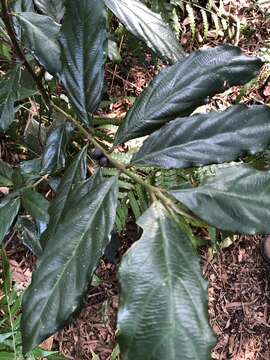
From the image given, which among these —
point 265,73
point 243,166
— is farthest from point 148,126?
point 265,73

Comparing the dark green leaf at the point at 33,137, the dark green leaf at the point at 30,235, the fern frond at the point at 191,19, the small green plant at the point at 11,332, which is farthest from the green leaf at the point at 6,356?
the fern frond at the point at 191,19

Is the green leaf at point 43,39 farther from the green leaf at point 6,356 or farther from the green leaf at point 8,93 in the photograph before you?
the green leaf at point 6,356

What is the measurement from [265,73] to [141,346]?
180 centimetres

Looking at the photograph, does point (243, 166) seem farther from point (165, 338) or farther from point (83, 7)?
point (83, 7)

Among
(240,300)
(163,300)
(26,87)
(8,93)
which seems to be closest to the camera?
(163,300)

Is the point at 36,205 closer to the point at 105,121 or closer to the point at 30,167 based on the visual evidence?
the point at 30,167

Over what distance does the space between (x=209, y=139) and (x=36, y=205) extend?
557 millimetres

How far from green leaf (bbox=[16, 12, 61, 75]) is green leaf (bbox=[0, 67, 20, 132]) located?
12cm

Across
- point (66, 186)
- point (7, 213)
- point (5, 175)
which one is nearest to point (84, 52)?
point (66, 186)

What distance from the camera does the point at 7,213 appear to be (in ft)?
3.82

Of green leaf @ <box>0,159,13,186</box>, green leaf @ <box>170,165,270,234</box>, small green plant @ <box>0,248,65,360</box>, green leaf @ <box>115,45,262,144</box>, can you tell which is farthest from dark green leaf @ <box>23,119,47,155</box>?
green leaf @ <box>170,165,270,234</box>

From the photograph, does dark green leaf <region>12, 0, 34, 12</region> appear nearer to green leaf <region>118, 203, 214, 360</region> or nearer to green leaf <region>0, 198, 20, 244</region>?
green leaf <region>0, 198, 20, 244</region>

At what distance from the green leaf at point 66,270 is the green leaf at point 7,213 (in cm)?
46

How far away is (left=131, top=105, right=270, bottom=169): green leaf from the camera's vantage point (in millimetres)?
731
